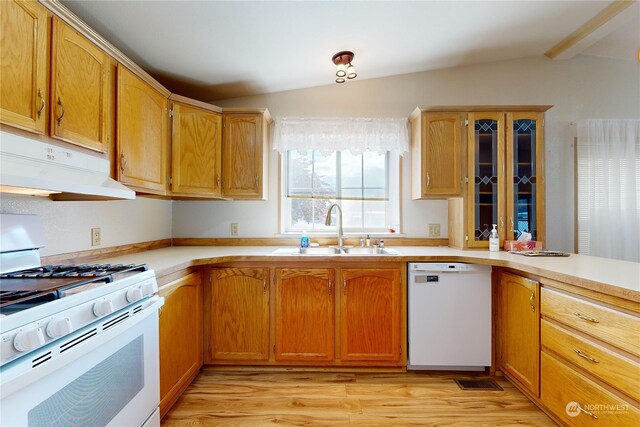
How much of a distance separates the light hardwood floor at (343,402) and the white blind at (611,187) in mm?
1675

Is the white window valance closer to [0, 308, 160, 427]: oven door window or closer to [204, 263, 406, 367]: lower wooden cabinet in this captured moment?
[204, 263, 406, 367]: lower wooden cabinet

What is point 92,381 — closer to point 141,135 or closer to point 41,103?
point 41,103

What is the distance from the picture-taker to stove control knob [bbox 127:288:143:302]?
122 centimetres

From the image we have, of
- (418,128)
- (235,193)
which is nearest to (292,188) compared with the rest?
(235,193)

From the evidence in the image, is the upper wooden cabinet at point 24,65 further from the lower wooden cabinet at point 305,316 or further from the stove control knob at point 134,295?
the lower wooden cabinet at point 305,316

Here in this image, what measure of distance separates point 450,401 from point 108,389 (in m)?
1.88

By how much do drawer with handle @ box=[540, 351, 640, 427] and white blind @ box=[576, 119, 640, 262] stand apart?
5.49 feet

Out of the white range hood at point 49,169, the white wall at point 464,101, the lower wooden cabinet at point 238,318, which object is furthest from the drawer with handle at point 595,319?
the white range hood at point 49,169

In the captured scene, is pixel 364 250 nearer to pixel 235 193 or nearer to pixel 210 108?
pixel 235 193

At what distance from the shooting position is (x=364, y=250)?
8.52ft

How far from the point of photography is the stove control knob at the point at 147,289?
1.33m

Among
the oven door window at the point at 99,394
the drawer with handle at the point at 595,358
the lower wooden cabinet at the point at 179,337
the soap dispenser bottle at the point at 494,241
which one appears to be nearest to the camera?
the oven door window at the point at 99,394

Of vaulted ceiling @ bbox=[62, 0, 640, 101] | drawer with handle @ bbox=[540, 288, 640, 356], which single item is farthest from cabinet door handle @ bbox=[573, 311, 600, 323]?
vaulted ceiling @ bbox=[62, 0, 640, 101]

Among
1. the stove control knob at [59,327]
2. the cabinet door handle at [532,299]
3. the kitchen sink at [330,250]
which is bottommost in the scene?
the cabinet door handle at [532,299]
